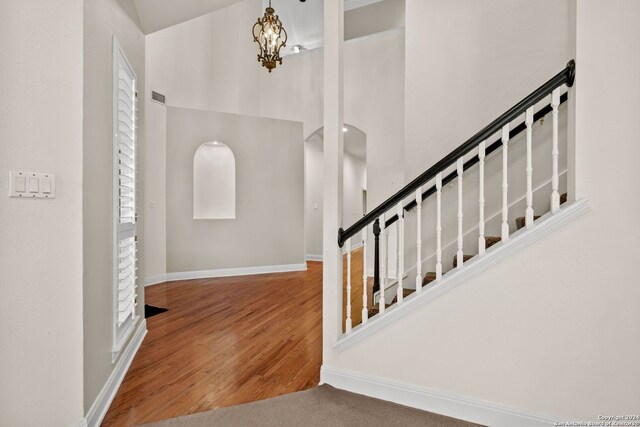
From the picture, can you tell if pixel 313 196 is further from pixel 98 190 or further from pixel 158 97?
pixel 98 190

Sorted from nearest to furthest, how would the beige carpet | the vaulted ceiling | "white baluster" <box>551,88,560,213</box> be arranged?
"white baluster" <box>551,88,560,213</box>, the beige carpet, the vaulted ceiling

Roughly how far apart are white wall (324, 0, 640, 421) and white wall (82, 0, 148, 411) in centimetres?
218

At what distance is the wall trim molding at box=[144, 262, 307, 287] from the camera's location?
5234 mm

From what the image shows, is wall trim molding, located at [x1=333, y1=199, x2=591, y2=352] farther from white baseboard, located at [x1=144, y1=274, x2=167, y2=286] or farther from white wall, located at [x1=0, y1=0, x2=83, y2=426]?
white baseboard, located at [x1=144, y1=274, x2=167, y2=286]

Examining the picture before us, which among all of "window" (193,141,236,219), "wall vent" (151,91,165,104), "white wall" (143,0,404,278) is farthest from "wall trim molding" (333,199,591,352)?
"wall vent" (151,91,165,104)

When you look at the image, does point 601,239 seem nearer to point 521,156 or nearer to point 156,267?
point 521,156

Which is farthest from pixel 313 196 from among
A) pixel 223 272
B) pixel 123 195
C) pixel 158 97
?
pixel 123 195

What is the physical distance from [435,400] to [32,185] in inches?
95.9

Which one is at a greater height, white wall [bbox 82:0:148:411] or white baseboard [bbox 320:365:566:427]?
white wall [bbox 82:0:148:411]

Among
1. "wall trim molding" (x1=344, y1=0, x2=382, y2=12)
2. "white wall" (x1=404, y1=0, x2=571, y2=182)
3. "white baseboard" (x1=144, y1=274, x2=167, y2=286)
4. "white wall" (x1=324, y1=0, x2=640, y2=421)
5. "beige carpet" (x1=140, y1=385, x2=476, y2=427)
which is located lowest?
"beige carpet" (x1=140, y1=385, x2=476, y2=427)

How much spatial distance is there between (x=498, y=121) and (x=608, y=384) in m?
1.46

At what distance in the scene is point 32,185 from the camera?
145 centimetres

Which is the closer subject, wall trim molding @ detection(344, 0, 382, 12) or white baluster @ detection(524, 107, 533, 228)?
white baluster @ detection(524, 107, 533, 228)

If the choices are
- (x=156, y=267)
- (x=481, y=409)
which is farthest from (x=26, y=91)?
(x=156, y=267)
